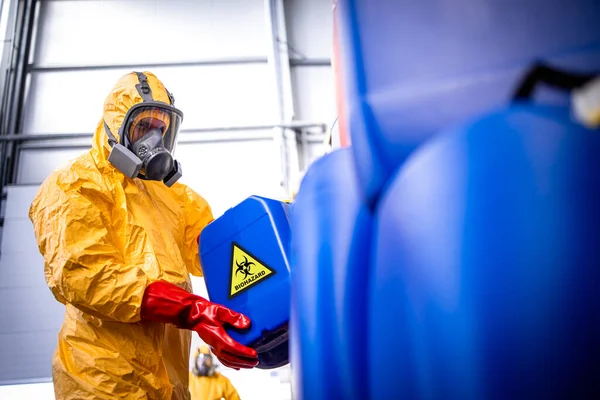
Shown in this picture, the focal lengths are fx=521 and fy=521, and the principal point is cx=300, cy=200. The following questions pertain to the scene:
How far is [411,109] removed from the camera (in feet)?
1.81

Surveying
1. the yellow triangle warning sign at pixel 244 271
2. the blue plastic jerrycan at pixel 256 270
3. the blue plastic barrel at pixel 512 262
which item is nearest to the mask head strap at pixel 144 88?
the blue plastic jerrycan at pixel 256 270

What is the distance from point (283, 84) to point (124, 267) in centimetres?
326

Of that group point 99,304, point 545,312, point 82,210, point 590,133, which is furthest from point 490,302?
point 82,210

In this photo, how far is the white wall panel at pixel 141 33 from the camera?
14.4 feet

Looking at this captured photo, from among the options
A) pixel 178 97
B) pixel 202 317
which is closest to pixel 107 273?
pixel 202 317

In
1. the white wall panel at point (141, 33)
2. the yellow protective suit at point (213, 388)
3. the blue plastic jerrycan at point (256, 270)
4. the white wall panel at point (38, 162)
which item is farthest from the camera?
the white wall panel at point (141, 33)

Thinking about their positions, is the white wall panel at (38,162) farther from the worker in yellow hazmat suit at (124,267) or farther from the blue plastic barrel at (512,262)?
the blue plastic barrel at (512,262)

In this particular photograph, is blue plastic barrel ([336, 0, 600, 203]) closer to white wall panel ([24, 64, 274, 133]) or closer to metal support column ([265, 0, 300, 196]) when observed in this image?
metal support column ([265, 0, 300, 196])

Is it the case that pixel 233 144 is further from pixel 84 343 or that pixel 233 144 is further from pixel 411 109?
pixel 411 109

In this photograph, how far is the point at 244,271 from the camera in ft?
4.04

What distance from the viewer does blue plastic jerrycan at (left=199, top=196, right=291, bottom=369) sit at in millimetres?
1155

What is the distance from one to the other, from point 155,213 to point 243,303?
564mm

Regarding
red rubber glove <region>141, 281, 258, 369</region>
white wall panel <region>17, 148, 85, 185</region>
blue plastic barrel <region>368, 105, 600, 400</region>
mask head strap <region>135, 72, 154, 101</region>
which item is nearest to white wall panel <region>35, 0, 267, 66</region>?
white wall panel <region>17, 148, 85, 185</region>

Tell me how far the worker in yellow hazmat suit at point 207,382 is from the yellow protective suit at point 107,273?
2.00m
